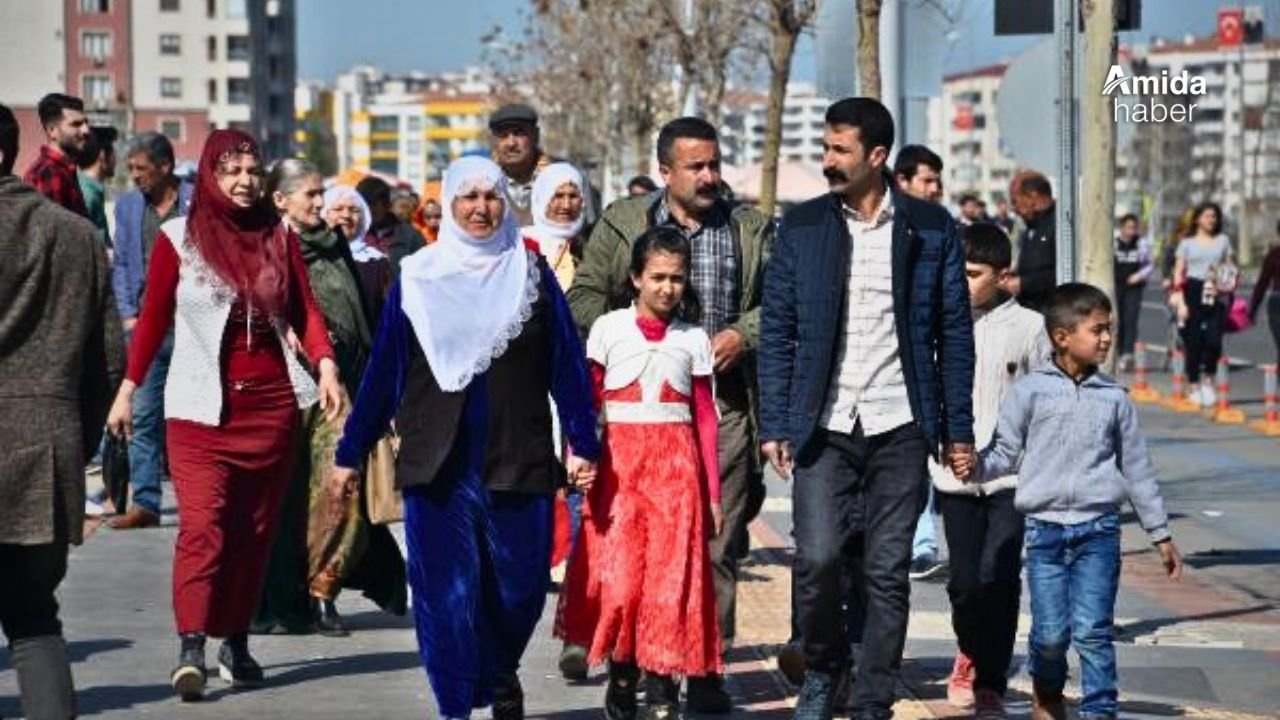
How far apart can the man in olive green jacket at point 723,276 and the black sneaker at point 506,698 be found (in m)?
1.22

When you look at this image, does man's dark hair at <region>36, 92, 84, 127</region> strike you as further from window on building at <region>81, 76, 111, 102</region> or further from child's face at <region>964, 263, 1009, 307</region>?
window on building at <region>81, 76, 111, 102</region>

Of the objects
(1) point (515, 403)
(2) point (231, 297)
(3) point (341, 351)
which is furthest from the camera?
(3) point (341, 351)

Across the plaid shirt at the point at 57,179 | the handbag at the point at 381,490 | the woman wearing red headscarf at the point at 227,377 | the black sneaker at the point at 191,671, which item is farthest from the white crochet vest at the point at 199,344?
the plaid shirt at the point at 57,179

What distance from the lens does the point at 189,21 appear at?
169m

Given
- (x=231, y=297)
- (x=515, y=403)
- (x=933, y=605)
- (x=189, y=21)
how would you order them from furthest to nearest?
(x=189, y=21) → (x=933, y=605) → (x=231, y=297) → (x=515, y=403)

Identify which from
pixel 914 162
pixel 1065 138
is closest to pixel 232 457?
pixel 914 162

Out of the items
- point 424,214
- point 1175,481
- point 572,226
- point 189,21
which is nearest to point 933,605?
point 572,226

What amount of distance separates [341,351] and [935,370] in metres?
3.52

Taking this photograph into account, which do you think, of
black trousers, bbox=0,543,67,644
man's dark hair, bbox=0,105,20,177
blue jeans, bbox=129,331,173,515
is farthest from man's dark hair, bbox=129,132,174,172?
black trousers, bbox=0,543,67,644

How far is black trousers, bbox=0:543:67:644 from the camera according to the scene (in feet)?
26.0

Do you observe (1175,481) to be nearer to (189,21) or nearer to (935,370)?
(935,370)

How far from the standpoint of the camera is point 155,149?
629 inches

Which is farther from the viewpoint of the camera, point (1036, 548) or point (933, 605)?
point (933, 605)

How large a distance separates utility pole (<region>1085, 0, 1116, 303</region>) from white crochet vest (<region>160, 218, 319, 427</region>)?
478 cm
